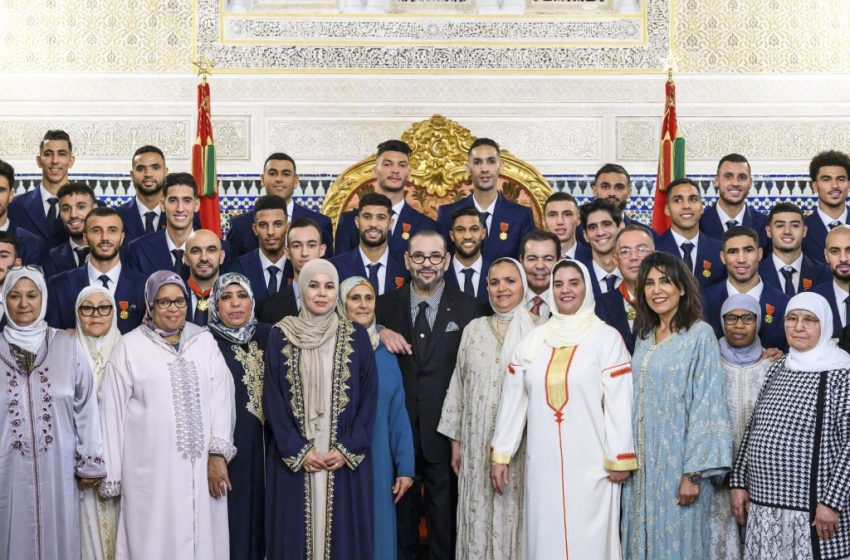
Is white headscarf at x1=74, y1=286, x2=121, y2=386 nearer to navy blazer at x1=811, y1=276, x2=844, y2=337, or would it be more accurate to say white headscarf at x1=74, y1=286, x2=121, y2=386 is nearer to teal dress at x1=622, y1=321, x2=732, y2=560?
teal dress at x1=622, y1=321, x2=732, y2=560

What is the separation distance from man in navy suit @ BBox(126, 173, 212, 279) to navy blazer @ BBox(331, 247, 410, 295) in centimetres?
78

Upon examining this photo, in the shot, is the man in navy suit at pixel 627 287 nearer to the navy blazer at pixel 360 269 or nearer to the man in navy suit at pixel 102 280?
the navy blazer at pixel 360 269

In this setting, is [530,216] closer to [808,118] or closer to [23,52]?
[808,118]

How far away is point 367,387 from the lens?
18.3 feet

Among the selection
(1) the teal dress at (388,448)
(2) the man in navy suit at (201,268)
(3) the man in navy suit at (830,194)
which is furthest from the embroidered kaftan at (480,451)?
(3) the man in navy suit at (830,194)

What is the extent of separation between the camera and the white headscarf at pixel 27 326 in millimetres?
5441

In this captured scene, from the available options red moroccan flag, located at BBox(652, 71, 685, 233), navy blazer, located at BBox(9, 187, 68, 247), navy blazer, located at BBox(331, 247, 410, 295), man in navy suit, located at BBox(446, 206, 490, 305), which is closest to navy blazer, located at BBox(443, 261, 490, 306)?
man in navy suit, located at BBox(446, 206, 490, 305)

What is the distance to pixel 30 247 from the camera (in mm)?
6684

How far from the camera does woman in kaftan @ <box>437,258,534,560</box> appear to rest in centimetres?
567

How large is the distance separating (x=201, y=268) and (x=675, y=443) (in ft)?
7.88

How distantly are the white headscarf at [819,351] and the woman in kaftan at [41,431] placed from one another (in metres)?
2.91

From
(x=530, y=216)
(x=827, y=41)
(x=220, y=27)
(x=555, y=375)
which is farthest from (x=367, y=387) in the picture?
(x=827, y=41)

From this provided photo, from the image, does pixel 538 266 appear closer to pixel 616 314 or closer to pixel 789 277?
pixel 616 314

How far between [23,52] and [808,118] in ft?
18.2
